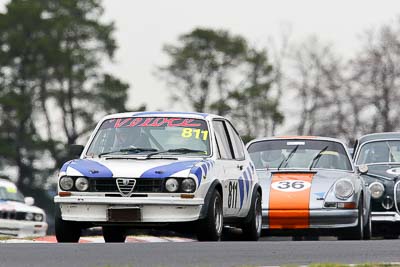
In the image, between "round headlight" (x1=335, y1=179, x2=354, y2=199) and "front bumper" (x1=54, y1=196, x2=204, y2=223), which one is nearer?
"front bumper" (x1=54, y1=196, x2=204, y2=223)

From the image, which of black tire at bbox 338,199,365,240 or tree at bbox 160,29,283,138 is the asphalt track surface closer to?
black tire at bbox 338,199,365,240

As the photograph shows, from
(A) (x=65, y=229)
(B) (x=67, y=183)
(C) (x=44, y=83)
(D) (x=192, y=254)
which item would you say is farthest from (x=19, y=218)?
(C) (x=44, y=83)

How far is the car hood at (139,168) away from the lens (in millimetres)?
13938

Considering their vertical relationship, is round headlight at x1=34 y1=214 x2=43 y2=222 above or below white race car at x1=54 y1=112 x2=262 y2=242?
below

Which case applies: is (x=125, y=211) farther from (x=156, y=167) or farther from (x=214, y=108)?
(x=214, y=108)

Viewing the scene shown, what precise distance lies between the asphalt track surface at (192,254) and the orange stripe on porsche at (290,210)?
3962 millimetres

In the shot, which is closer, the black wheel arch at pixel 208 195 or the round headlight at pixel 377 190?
the black wheel arch at pixel 208 195

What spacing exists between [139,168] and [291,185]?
3.68 metres

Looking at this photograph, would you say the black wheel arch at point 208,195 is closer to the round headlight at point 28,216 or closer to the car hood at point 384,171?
the car hood at point 384,171

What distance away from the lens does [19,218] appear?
2942 centimetres

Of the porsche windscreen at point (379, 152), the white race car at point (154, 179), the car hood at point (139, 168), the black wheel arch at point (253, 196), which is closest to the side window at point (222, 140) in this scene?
the white race car at point (154, 179)

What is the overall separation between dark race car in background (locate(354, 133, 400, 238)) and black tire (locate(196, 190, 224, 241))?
4115 mm

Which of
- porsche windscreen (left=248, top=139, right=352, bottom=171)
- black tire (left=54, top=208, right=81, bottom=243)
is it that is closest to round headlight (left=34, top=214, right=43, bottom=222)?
porsche windscreen (left=248, top=139, right=352, bottom=171)

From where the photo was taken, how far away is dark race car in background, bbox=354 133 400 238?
18.8m
